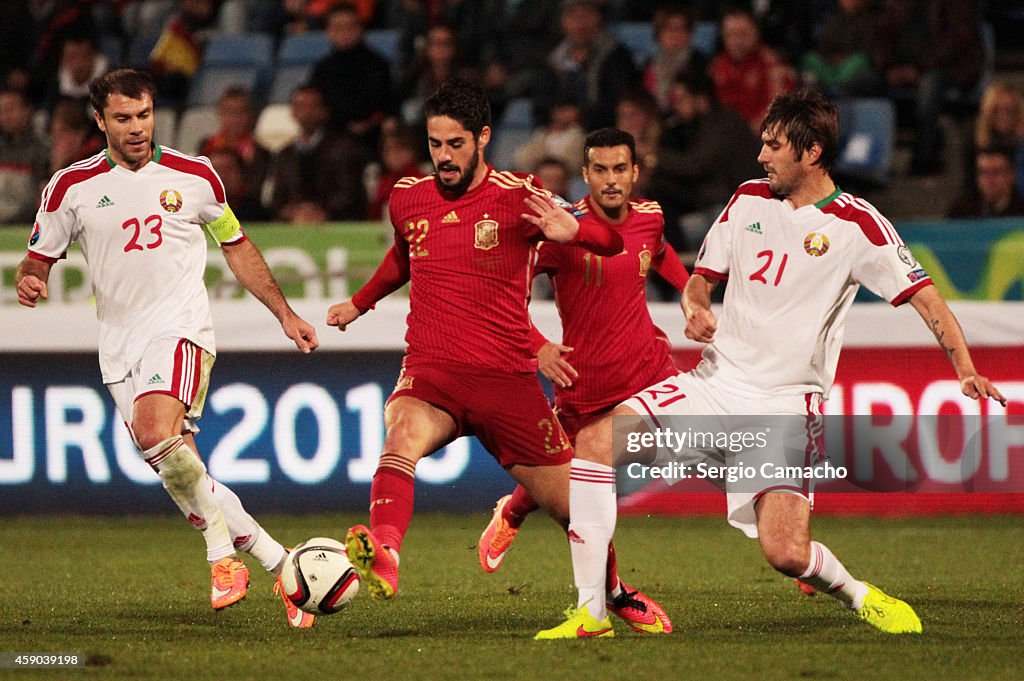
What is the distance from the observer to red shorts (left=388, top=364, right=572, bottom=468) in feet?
19.9

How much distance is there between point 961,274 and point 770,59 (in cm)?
282

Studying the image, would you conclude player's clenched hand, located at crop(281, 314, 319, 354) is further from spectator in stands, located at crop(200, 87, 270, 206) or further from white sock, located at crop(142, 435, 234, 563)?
spectator in stands, located at crop(200, 87, 270, 206)

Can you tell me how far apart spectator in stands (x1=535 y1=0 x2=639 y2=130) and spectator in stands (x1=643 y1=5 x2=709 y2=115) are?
17cm

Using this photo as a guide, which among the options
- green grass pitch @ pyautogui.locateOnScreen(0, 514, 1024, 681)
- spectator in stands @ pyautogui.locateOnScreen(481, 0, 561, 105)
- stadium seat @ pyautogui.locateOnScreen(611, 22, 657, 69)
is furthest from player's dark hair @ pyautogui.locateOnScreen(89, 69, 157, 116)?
stadium seat @ pyautogui.locateOnScreen(611, 22, 657, 69)

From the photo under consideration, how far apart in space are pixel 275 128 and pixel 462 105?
26.2ft

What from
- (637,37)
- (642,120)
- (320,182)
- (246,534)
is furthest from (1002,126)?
(246,534)

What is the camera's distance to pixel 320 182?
40.2 ft

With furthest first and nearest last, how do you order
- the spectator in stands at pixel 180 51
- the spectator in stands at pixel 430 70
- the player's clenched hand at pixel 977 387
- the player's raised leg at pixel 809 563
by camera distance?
the spectator in stands at pixel 180 51
the spectator in stands at pixel 430 70
the player's raised leg at pixel 809 563
the player's clenched hand at pixel 977 387

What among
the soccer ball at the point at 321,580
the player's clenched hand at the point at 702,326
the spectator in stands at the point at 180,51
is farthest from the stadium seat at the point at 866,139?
the soccer ball at the point at 321,580

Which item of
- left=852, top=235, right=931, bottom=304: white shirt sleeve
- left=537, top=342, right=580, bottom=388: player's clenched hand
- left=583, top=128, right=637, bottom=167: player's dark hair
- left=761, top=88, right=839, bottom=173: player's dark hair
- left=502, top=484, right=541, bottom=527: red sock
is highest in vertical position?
left=761, top=88, right=839, bottom=173: player's dark hair

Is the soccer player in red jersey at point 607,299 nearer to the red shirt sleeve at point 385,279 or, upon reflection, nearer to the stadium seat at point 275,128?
the red shirt sleeve at point 385,279

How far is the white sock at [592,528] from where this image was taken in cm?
583

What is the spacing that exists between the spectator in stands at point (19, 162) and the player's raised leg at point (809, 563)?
26.4 ft

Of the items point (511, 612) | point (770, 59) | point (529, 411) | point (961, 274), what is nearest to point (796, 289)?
point (529, 411)
